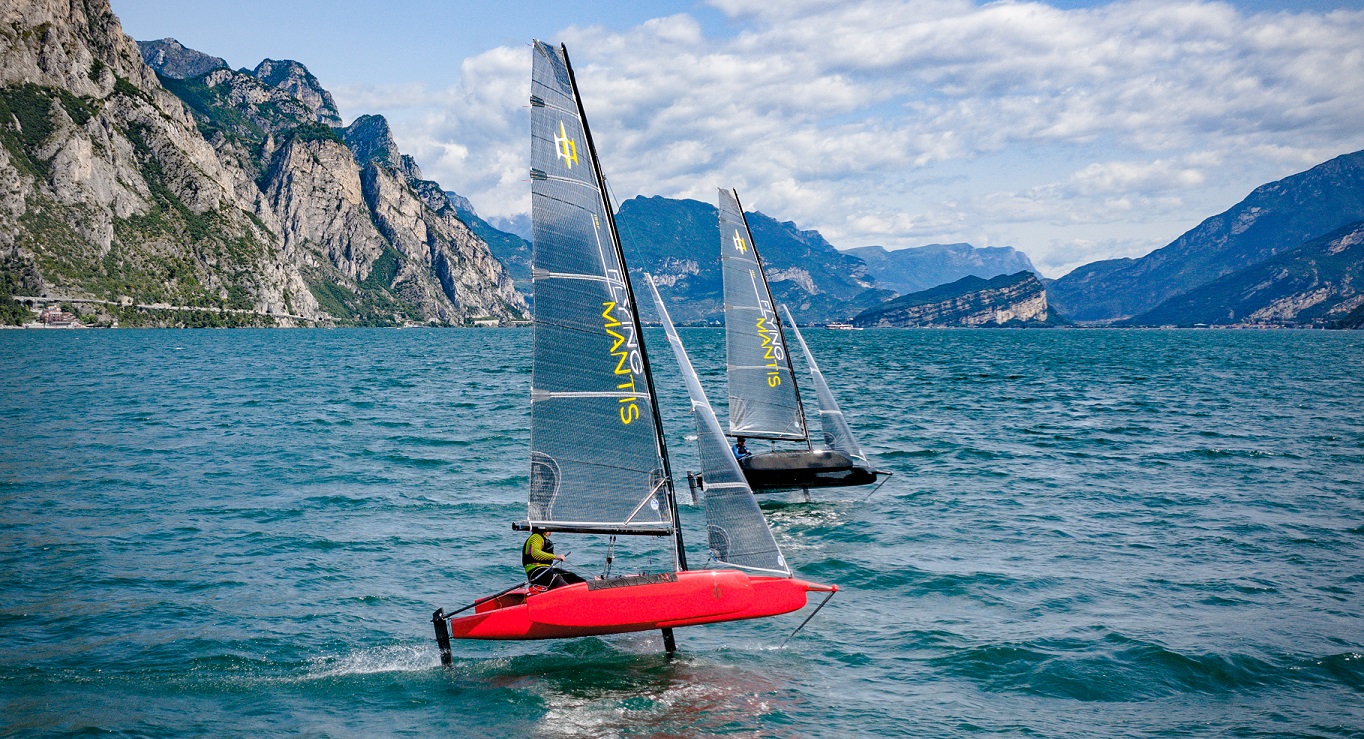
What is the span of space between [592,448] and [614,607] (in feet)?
9.17

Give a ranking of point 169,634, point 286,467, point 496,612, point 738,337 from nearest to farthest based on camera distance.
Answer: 1. point 496,612
2. point 169,634
3. point 738,337
4. point 286,467

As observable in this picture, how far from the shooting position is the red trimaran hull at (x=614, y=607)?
15.4 meters

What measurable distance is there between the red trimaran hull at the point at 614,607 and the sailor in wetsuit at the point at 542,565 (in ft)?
1.09

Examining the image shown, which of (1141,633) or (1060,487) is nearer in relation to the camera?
(1141,633)

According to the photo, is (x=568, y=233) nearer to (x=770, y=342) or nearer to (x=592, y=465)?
(x=592, y=465)

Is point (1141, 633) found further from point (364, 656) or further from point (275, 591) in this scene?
point (275, 591)

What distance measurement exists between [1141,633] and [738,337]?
16130 mm

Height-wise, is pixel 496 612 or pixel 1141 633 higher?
pixel 496 612

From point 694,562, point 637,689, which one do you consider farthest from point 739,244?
point 637,689

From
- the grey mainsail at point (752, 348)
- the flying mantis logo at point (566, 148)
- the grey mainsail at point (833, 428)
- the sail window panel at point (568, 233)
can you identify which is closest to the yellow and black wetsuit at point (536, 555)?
the sail window panel at point (568, 233)

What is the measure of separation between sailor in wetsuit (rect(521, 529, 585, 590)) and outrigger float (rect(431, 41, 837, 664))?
0.89 ft

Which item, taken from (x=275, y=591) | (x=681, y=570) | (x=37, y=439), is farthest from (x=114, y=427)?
(x=681, y=570)

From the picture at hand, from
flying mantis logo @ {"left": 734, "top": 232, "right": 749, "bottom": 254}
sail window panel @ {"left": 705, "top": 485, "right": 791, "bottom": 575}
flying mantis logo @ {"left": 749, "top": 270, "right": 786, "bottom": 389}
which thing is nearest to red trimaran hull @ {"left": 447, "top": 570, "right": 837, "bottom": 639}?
sail window panel @ {"left": 705, "top": 485, "right": 791, "bottom": 575}

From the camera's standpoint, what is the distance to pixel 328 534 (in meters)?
24.2
